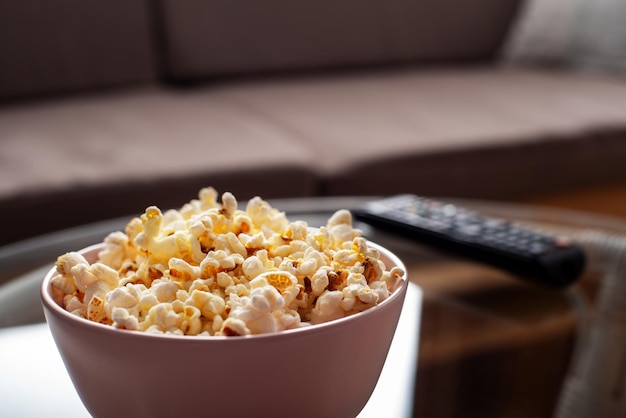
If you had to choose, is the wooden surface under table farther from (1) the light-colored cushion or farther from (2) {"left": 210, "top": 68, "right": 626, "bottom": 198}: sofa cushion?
(1) the light-colored cushion

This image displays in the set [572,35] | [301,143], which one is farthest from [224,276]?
[572,35]

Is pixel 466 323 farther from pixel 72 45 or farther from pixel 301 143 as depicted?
pixel 72 45

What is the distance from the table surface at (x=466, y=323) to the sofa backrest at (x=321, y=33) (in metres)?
1.11

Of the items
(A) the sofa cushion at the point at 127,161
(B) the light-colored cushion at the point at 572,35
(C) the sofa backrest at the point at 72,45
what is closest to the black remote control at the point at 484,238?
(A) the sofa cushion at the point at 127,161

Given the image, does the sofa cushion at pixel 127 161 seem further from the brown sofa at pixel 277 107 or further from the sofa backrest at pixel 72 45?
the sofa backrest at pixel 72 45

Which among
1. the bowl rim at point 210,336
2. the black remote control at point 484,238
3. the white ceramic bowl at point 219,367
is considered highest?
the bowl rim at point 210,336

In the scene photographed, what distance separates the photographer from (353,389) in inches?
20.7

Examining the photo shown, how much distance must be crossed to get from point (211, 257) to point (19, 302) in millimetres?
403

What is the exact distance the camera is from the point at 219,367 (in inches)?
18.2

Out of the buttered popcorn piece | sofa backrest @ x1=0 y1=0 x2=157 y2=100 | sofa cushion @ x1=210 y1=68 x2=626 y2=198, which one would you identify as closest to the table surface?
the buttered popcorn piece

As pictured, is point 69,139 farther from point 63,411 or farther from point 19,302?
point 63,411

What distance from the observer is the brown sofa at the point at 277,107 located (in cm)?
141

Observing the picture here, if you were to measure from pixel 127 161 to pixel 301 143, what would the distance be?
0.35m

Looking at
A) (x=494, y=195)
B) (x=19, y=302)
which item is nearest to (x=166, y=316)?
(x=19, y=302)
